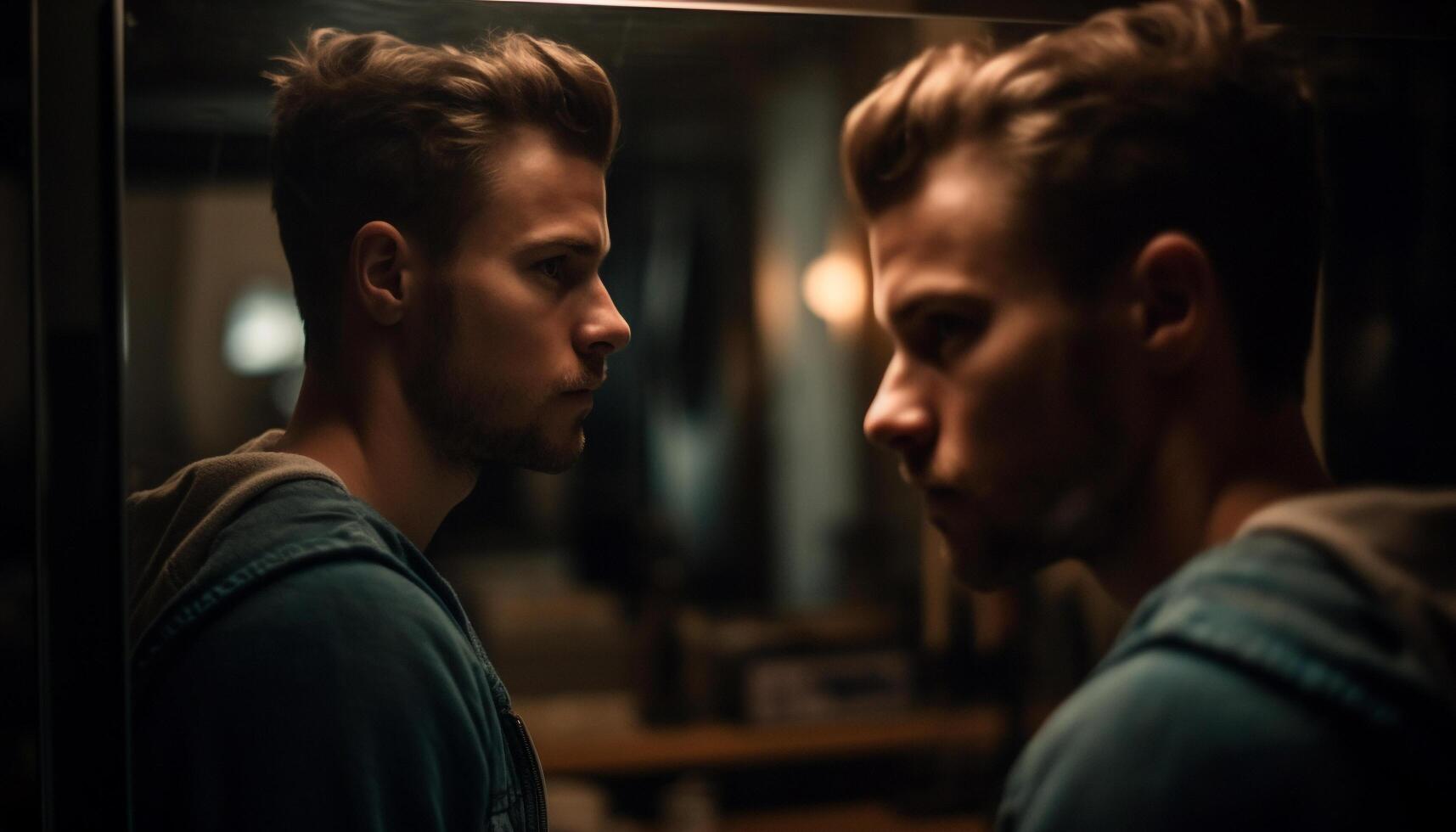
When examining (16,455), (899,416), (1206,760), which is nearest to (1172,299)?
(899,416)

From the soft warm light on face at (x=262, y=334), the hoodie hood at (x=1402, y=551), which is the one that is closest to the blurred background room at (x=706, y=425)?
the soft warm light on face at (x=262, y=334)

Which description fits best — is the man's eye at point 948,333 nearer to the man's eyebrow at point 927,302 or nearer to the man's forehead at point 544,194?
the man's eyebrow at point 927,302

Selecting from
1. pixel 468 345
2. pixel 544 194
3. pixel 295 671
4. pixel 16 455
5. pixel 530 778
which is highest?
pixel 544 194

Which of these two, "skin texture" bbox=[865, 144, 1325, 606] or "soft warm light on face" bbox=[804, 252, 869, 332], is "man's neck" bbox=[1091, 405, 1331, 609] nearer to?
"skin texture" bbox=[865, 144, 1325, 606]

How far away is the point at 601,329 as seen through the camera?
0.94 m

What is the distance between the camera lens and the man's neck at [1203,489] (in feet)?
2.89

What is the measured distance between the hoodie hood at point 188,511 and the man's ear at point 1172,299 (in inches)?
24.6

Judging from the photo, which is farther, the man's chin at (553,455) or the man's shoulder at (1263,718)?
the man's chin at (553,455)

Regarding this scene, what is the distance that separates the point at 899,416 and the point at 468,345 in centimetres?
35

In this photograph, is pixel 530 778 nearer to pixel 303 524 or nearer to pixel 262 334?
pixel 303 524

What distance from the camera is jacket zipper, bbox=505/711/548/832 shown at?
A: 93 centimetres

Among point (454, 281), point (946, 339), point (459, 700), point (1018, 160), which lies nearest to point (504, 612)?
point (459, 700)

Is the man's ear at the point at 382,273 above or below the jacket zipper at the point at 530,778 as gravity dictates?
above

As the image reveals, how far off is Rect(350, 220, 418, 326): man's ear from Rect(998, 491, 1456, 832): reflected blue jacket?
1.97 ft
